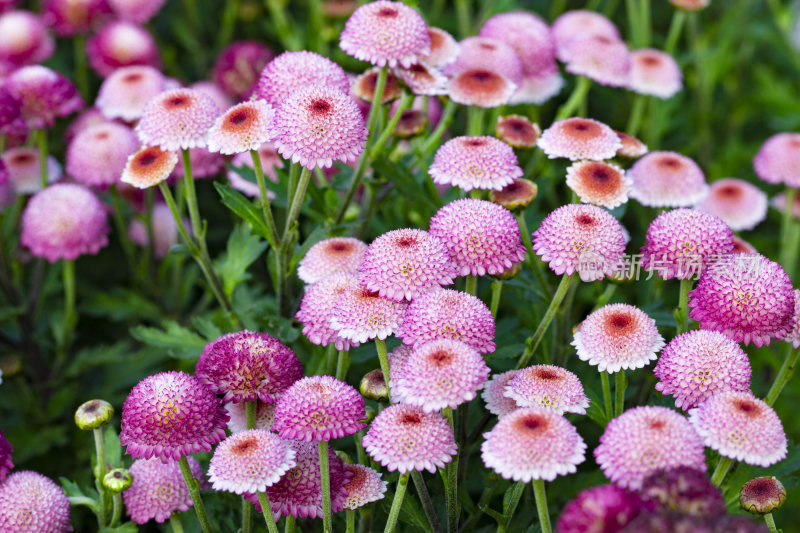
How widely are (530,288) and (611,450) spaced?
2.54ft

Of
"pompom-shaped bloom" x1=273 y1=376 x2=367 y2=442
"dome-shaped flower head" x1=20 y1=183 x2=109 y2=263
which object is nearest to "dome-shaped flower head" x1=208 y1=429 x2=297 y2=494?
"pompom-shaped bloom" x1=273 y1=376 x2=367 y2=442

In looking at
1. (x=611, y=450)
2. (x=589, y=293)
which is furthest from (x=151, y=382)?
(x=589, y=293)

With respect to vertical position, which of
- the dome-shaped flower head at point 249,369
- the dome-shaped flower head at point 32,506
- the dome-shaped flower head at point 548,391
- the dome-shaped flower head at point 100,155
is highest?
the dome-shaped flower head at point 548,391

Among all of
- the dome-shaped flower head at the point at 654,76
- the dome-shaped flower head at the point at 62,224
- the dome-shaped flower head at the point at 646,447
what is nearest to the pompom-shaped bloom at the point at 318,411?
the dome-shaped flower head at the point at 646,447

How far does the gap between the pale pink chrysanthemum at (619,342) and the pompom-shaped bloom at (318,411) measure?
459 millimetres

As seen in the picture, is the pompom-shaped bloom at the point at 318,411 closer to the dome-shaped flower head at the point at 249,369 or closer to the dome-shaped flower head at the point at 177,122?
the dome-shaped flower head at the point at 249,369

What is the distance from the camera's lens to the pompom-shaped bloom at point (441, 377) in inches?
58.8

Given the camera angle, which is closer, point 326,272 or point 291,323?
point 326,272

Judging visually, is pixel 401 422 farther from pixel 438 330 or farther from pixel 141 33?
pixel 141 33

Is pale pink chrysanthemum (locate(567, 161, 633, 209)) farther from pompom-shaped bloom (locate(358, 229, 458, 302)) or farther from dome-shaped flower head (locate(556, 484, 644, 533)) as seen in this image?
dome-shaped flower head (locate(556, 484, 644, 533))

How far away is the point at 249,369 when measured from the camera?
5.68 ft

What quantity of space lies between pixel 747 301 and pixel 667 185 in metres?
0.67

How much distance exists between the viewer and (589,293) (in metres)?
2.74

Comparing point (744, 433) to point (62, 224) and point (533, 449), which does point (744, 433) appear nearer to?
point (533, 449)
